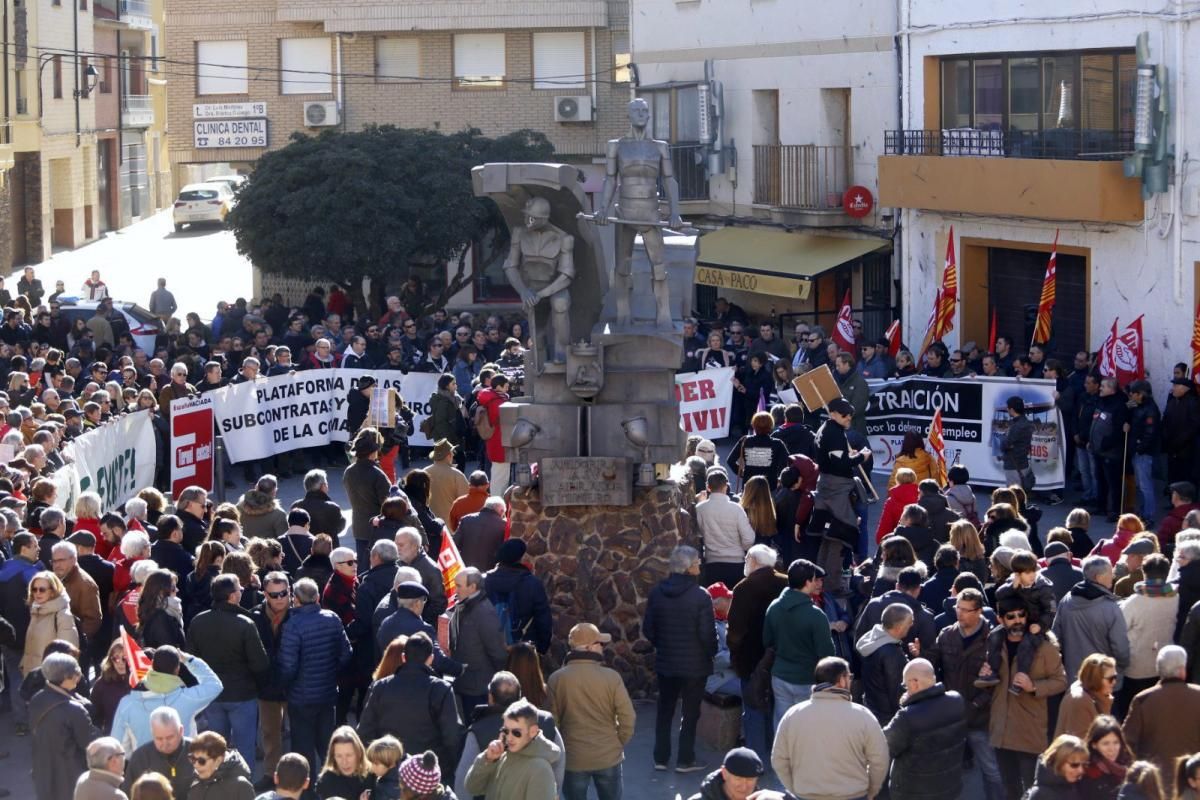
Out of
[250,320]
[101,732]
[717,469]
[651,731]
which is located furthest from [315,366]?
[101,732]

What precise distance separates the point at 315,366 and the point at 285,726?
10.5m

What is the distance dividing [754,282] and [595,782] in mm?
20444

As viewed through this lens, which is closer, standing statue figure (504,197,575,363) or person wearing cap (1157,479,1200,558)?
standing statue figure (504,197,575,363)

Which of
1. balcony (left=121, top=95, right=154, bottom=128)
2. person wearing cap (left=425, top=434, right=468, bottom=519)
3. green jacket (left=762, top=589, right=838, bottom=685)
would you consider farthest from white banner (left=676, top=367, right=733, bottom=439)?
balcony (left=121, top=95, right=154, bottom=128)

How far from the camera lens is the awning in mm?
29656

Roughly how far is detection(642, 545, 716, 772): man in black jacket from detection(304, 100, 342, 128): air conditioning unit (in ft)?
97.8

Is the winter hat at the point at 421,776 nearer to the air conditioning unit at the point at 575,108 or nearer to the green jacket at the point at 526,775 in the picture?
the green jacket at the point at 526,775

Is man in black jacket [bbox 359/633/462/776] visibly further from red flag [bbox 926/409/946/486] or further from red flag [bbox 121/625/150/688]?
red flag [bbox 926/409/946/486]

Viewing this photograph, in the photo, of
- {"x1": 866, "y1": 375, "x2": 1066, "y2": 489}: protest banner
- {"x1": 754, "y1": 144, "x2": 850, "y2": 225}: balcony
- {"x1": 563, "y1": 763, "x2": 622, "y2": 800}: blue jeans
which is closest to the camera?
{"x1": 563, "y1": 763, "x2": 622, "y2": 800}: blue jeans

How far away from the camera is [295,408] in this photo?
74.8ft

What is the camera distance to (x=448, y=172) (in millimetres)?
33250

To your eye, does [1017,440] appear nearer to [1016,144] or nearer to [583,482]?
[1016,144]

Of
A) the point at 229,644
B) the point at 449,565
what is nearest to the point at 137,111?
the point at 449,565

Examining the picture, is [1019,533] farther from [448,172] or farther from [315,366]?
[448,172]
